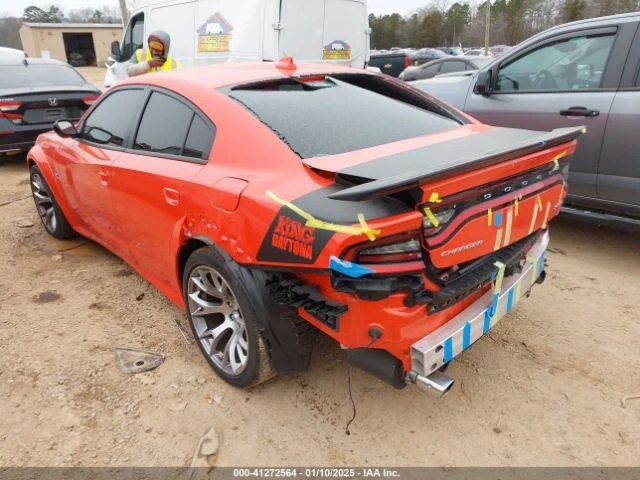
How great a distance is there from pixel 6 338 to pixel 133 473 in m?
1.56

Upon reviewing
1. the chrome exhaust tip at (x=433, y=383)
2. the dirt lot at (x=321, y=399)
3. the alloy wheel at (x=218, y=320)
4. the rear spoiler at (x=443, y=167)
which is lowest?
the dirt lot at (x=321, y=399)

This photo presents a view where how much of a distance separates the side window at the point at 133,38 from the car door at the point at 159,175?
7676 millimetres

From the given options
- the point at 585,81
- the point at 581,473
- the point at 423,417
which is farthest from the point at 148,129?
the point at 585,81

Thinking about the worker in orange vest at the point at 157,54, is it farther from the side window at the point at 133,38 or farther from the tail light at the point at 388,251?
the tail light at the point at 388,251

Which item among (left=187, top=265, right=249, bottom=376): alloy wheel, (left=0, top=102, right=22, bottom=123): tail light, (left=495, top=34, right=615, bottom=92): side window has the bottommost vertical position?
(left=187, top=265, right=249, bottom=376): alloy wheel

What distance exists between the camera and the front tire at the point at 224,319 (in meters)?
2.23

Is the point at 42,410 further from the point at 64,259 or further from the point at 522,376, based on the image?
the point at 522,376

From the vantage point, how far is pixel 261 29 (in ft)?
24.2

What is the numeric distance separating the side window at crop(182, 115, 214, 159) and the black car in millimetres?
5511

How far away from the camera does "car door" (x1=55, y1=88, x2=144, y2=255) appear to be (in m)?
3.23

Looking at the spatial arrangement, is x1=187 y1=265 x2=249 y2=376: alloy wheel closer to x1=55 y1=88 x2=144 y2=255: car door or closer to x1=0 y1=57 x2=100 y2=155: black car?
x1=55 y1=88 x2=144 y2=255: car door

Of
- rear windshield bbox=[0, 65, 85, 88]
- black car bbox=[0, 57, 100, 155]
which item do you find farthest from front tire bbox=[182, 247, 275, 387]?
rear windshield bbox=[0, 65, 85, 88]

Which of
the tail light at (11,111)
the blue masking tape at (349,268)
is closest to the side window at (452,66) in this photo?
the tail light at (11,111)

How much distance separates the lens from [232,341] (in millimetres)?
2502
